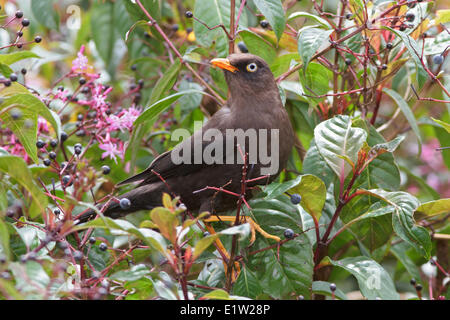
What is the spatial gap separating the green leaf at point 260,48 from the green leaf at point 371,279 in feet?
5.81

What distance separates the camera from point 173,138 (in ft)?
14.2

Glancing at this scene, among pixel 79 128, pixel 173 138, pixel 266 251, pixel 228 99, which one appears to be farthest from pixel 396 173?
pixel 79 128

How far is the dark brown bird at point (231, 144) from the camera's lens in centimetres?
389

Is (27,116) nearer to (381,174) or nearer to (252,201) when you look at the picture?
(252,201)

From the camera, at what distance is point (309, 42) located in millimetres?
3100

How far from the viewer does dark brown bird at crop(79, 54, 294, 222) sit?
3895 millimetres

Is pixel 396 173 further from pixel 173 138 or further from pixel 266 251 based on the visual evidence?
pixel 173 138

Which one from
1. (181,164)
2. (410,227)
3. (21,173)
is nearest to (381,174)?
(410,227)

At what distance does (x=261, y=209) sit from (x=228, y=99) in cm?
100

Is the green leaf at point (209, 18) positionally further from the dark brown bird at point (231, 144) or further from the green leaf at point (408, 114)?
the green leaf at point (408, 114)

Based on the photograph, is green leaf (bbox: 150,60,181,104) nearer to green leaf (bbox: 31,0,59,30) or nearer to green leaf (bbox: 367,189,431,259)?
green leaf (bbox: 31,0,59,30)

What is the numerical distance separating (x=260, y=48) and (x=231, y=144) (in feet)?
2.74

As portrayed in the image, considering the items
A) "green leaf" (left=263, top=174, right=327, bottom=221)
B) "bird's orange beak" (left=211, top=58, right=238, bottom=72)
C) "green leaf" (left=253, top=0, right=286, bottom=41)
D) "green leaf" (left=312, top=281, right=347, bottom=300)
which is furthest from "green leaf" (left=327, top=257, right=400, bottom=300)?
"bird's orange beak" (left=211, top=58, right=238, bottom=72)

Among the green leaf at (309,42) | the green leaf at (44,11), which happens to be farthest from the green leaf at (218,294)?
the green leaf at (44,11)
